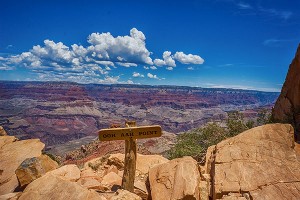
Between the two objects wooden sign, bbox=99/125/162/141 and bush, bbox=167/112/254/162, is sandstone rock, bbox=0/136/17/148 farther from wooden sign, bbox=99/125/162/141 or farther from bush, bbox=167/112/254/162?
bush, bbox=167/112/254/162

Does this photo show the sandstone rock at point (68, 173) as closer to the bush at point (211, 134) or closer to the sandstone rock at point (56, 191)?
the sandstone rock at point (56, 191)

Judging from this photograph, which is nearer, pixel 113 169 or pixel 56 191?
pixel 56 191

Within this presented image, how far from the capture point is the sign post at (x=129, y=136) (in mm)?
9117

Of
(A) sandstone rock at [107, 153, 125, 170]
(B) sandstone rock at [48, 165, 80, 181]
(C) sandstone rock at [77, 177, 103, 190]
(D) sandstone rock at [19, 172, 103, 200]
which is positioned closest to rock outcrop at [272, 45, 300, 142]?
(A) sandstone rock at [107, 153, 125, 170]

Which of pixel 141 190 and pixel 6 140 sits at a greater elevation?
pixel 6 140

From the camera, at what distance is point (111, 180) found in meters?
11.2

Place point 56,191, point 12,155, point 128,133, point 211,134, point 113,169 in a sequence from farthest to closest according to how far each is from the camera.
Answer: point 211,134 → point 12,155 → point 113,169 → point 128,133 → point 56,191

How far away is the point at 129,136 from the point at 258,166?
428 centimetres

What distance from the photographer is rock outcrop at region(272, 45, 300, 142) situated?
51.7 feet

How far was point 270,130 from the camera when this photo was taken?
389 inches

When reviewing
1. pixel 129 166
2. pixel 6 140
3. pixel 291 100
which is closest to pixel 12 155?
pixel 6 140

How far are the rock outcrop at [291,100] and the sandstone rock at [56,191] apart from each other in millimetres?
11986

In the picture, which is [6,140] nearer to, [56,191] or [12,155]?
[12,155]

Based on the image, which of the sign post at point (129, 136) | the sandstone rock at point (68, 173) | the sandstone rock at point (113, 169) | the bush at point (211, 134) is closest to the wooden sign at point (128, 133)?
the sign post at point (129, 136)
